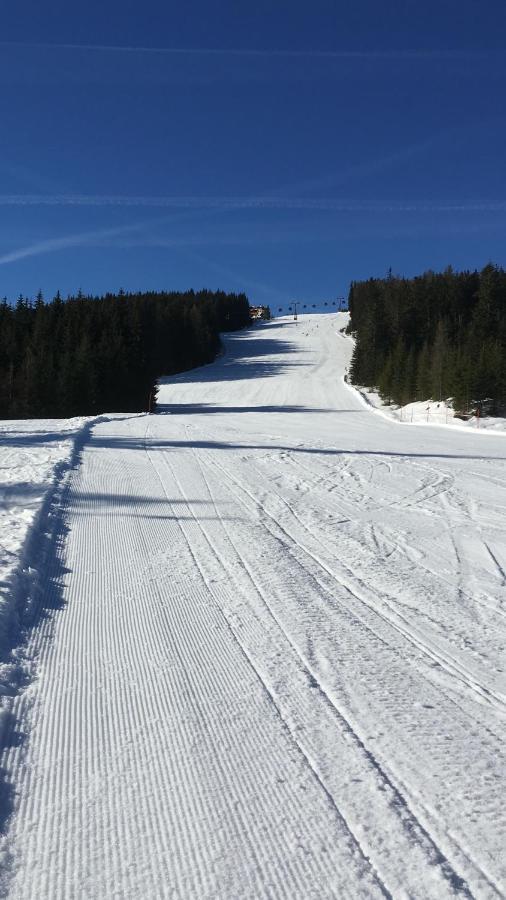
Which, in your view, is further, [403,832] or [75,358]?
[75,358]

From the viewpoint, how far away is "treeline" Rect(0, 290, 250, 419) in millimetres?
45125

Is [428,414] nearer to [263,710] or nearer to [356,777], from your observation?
[263,710]

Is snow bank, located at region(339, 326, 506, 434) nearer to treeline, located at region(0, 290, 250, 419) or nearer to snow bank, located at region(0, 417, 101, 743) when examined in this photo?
treeline, located at region(0, 290, 250, 419)

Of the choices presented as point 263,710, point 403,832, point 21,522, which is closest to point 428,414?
point 21,522

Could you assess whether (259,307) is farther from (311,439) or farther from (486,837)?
(486,837)

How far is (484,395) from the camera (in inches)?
1575

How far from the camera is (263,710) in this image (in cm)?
354

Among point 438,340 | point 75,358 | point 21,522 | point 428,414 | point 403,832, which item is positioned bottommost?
point 403,832

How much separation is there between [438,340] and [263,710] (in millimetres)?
54306

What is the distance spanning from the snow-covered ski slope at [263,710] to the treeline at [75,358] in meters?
38.6

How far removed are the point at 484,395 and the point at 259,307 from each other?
145519 mm

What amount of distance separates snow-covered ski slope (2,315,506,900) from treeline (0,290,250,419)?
38.6 m

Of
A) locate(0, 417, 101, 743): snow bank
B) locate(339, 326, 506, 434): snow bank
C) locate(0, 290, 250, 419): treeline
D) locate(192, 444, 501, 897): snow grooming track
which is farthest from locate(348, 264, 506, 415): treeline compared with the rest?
locate(192, 444, 501, 897): snow grooming track

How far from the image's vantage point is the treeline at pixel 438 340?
4041cm
